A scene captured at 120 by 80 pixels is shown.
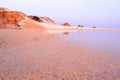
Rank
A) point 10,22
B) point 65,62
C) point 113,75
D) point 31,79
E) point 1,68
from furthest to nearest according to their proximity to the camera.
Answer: point 10,22
point 65,62
point 1,68
point 113,75
point 31,79

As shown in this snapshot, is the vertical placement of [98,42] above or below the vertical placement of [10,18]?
above

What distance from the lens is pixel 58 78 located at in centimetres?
650

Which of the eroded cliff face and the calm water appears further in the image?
the eroded cliff face

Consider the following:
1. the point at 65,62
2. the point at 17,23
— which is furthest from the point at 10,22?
the point at 65,62

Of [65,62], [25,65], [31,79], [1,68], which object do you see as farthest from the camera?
[65,62]

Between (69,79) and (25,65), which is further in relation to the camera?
(25,65)

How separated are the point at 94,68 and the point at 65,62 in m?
1.32

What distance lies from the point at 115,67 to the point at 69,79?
2.30 m

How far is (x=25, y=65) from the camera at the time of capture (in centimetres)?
801

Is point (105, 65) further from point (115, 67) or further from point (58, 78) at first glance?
point (58, 78)

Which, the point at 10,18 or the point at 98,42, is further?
the point at 10,18

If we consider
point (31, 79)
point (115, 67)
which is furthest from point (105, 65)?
point (31, 79)

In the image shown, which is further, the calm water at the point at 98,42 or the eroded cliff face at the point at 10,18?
the eroded cliff face at the point at 10,18

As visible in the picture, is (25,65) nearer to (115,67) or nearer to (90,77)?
(90,77)
